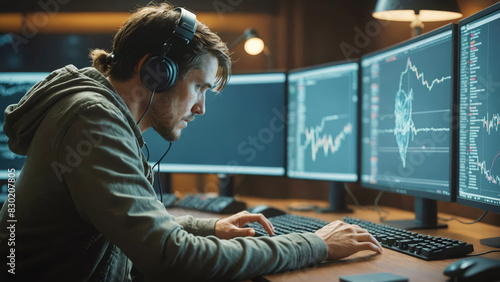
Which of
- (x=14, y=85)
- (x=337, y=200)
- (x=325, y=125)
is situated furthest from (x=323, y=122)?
(x=14, y=85)

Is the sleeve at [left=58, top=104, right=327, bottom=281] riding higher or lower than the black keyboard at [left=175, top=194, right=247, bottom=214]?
higher

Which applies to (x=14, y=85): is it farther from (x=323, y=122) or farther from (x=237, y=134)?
(x=323, y=122)

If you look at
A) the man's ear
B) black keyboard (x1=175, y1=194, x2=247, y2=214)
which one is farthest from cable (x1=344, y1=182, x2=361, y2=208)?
the man's ear

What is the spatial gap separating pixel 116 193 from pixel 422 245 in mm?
632

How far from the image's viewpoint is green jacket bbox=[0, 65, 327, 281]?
77 cm

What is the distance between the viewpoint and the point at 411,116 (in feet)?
4.39

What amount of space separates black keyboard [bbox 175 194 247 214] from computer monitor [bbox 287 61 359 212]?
10.6 inches

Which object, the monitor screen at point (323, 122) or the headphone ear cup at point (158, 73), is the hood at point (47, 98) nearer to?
the headphone ear cup at point (158, 73)

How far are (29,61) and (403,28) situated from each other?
1848 mm

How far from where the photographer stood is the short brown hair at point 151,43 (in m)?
1.06

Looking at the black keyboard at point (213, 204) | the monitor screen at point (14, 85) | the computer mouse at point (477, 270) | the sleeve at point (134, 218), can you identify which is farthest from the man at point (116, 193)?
the monitor screen at point (14, 85)

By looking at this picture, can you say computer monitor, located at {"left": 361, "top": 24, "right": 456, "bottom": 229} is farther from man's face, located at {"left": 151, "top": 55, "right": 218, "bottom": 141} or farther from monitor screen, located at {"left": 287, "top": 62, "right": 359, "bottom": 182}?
man's face, located at {"left": 151, "top": 55, "right": 218, "bottom": 141}

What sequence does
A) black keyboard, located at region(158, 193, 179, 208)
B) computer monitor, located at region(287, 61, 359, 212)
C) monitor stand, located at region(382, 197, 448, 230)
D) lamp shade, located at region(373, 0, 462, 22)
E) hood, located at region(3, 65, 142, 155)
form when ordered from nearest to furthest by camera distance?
hood, located at region(3, 65, 142, 155)
monitor stand, located at region(382, 197, 448, 230)
lamp shade, located at region(373, 0, 462, 22)
computer monitor, located at region(287, 61, 359, 212)
black keyboard, located at region(158, 193, 179, 208)

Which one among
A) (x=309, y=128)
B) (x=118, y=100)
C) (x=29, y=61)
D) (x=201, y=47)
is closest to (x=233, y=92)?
(x=309, y=128)
